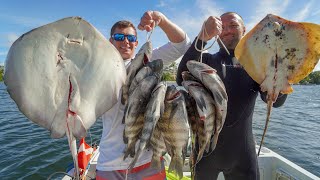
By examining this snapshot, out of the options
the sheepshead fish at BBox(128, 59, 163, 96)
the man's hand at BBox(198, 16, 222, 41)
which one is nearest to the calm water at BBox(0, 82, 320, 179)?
the sheepshead fish at BBox(128, 59, 163, 96)

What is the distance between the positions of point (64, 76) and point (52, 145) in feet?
29.9

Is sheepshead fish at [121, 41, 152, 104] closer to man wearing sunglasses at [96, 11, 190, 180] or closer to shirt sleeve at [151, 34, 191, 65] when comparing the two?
man wearing sunglasses at [96, 11, 190, 180]

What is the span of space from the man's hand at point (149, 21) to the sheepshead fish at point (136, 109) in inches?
22.1

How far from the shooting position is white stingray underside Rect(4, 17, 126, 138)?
1.74 metres

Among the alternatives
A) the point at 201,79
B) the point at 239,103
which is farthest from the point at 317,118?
the point at 201,79

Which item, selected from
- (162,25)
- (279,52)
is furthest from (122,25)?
(279,52)

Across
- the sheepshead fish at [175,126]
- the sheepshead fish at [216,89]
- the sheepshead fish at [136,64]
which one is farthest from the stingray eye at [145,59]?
the sheepshead fish at [216,89]

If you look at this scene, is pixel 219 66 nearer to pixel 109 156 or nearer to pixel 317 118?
pixel 109 156

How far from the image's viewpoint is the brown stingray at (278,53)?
222cm

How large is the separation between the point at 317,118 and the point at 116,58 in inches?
752

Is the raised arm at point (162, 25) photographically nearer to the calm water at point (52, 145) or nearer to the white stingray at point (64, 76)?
the white stingray at point (64, 76)

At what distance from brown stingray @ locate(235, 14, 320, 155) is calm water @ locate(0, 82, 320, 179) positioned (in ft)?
21.1

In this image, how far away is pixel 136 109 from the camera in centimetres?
200

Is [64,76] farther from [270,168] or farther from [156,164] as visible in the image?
[270,168]
